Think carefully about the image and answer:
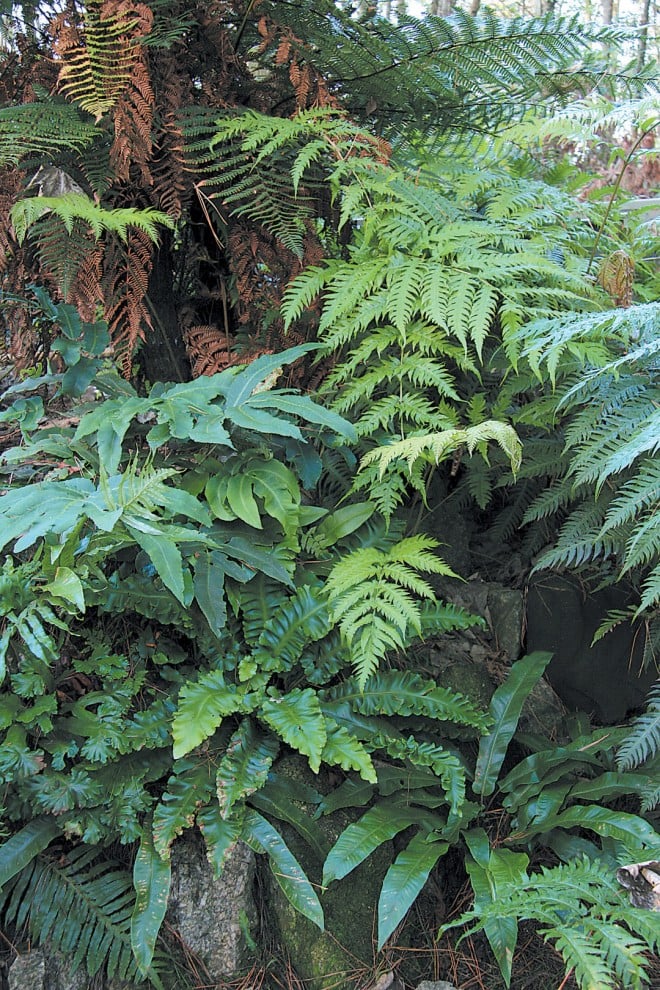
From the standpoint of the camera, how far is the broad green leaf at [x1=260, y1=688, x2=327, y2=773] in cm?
186

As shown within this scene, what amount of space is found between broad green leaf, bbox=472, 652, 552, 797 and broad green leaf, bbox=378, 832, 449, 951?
25 cm

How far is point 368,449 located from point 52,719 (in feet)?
4.13

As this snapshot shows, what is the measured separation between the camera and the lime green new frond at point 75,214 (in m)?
1.95

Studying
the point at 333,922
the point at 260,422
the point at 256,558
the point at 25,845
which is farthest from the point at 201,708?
the point at 260,422

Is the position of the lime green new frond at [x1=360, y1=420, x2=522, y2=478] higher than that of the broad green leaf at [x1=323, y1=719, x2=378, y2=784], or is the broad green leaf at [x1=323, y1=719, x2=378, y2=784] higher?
the lime green new frond at [x1=360, y1=420, x2=522, y2=478]

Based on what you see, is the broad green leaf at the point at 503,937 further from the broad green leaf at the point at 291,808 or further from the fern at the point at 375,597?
the fern at the point at 375,597

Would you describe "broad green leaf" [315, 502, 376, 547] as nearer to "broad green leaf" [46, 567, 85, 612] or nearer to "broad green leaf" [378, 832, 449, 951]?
"broad green leaf" [46, 567, 85, 612]

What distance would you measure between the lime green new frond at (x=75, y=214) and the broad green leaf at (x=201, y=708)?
4.36 ft

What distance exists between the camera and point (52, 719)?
1.99 m

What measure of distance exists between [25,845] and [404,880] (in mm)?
1008

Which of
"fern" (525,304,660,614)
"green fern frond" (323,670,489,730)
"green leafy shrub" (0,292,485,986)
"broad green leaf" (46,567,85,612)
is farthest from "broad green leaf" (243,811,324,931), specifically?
"fern" (525,304,660,614)

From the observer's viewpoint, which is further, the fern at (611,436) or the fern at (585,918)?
the fern at (611,436)

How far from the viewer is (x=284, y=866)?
6.20 ft

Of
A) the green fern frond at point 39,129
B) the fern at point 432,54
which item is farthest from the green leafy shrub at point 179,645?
the fern at point 432,54
